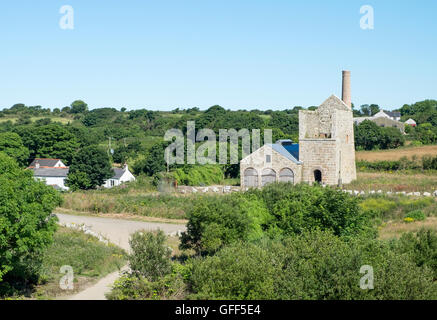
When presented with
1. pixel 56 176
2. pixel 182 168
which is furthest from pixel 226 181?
pixel 56 176

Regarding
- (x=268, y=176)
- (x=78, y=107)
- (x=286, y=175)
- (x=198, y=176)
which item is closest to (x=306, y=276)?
(x=286, y=175)

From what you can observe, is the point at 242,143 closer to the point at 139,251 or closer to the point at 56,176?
the point at 56,176

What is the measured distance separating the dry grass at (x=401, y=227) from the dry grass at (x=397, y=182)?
29.6 ft

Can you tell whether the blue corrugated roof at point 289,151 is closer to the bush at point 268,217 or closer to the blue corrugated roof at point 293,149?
the blue corrugated roof at point 293,149

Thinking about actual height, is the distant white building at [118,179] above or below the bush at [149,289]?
above

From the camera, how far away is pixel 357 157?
60.0 m

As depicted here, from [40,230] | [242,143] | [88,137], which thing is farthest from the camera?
[88,137]

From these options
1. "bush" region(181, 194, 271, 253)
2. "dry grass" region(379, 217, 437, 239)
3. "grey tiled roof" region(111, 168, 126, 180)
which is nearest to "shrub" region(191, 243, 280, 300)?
"bush" region(181, 194, 271, 253)

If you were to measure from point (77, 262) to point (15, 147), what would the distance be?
47.5m

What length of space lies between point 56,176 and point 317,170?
24.2 meters

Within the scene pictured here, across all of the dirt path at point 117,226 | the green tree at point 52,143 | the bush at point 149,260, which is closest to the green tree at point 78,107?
the green tree at point 52,143

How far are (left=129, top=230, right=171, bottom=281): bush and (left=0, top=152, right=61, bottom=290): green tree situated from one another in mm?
2883

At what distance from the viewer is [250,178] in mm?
43250

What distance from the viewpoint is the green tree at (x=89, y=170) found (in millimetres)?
45562
